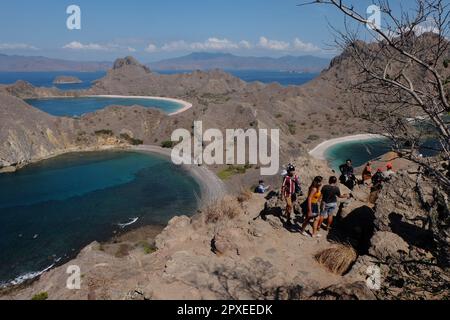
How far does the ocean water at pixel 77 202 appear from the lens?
29094 mm

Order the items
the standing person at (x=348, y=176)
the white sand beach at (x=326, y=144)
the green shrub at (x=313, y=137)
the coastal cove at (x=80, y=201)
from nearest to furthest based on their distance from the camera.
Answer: the standing person at (x=348, y=176) → the coastal cove at (x=80, y=201) → the white sand beach at (x=326, y=144) → the green shrub at (x=313, y=137)

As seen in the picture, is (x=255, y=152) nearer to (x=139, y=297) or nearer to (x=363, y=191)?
(x=363, y=191)

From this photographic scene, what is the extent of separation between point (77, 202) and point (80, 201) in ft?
1.27

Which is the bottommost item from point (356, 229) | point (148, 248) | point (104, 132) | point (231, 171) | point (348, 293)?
point (231, 171)

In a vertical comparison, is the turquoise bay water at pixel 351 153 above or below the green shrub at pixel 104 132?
below

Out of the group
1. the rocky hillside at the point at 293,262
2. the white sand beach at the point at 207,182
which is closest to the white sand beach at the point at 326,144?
the white sand beach at the point at 207,182

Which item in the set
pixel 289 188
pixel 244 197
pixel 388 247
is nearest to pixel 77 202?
pixel 244 197

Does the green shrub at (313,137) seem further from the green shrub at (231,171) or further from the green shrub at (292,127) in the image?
the green shrub at (231,171)

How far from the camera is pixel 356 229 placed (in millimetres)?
11805

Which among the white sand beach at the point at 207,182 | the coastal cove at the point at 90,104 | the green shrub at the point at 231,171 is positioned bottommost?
the white sand beach at the point at 207,182

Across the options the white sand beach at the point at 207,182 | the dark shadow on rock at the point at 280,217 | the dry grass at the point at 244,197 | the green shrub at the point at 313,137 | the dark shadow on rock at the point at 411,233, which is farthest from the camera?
the green shrub at the point at 313,137

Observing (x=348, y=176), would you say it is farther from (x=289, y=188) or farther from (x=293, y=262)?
(x=293, y=262)

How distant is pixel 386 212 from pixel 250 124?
51217mm

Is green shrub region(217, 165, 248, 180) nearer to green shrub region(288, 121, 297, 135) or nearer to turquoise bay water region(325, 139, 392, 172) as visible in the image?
turquoise bay water region(325, 139, 392, 172)
